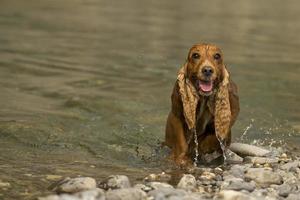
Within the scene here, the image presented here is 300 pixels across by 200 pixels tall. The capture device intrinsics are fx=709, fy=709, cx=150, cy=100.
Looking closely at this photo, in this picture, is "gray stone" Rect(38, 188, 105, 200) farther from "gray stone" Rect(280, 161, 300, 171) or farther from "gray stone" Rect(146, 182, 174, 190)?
"gray stone" Rect(280, 161, 300, 171)

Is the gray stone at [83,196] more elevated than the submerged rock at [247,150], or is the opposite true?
the gray stone at [83,196]

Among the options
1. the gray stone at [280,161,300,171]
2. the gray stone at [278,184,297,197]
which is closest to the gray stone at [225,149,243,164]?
the gray stone at [280,161,300,171]

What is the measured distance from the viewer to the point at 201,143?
8.53m

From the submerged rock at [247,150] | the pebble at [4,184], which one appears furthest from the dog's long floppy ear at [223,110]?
the pebble at [4,184]

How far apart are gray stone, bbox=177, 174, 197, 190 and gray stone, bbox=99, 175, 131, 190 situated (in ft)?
1.73

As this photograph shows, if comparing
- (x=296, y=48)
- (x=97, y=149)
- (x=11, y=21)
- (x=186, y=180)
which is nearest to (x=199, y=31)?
(x=296, y=48)

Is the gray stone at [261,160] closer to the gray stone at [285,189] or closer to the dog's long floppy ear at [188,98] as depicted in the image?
the dog's long floppy ear at [188,98]

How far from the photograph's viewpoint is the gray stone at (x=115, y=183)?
6.54 m

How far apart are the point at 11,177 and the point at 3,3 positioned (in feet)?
84.9

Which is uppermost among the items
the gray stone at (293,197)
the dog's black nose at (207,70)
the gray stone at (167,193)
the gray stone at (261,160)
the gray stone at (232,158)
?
the dog's black nose at (207,70)

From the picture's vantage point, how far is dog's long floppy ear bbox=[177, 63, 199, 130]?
8.12 meters

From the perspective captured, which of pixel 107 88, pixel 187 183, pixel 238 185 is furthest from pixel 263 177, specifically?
pixel 107 88

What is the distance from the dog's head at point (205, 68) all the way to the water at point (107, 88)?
42.3 inches

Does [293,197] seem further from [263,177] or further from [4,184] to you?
[4,184]
